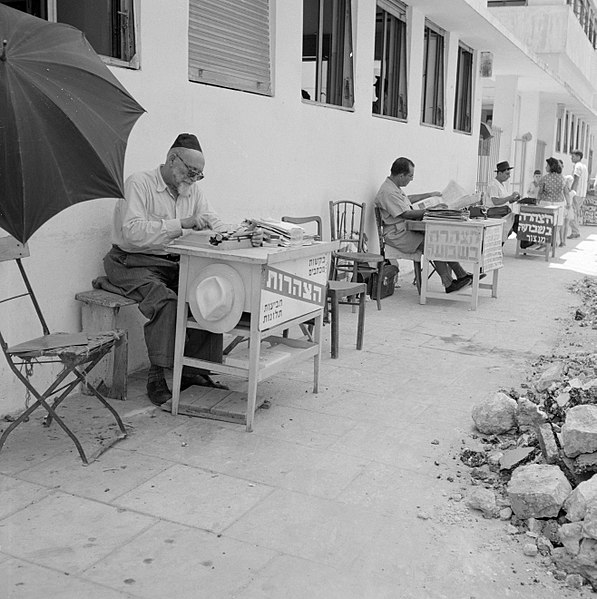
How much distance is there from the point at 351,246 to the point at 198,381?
3.97 meters

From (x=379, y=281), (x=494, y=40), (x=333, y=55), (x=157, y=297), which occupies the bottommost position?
(x=379, y=281)

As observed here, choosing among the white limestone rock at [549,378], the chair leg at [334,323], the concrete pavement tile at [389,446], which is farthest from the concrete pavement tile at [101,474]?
the white limestone rock at [549,378]

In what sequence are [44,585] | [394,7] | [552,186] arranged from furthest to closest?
[552,186]
[394,7]
[44,585]

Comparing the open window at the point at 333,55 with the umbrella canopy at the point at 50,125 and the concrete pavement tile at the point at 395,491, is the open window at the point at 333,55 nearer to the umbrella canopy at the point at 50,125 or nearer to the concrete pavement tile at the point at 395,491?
the umbrella canopy at the point at 50,125

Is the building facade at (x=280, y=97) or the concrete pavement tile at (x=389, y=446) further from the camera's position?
the building facade at (x=280, y=97)

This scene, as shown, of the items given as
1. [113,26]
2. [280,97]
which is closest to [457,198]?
[280,97]

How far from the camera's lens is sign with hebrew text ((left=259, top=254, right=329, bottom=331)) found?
4.26 metres

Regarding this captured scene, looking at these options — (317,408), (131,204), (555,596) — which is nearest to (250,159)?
(131,204)

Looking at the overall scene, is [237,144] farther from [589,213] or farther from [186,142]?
[589,213]

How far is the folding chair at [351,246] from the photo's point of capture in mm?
7602

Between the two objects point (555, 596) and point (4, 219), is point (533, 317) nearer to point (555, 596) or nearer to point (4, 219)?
point (555, 596)

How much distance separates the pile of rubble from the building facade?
2.47 metres

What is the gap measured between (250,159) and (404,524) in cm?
395

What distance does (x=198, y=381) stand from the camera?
5.06m
